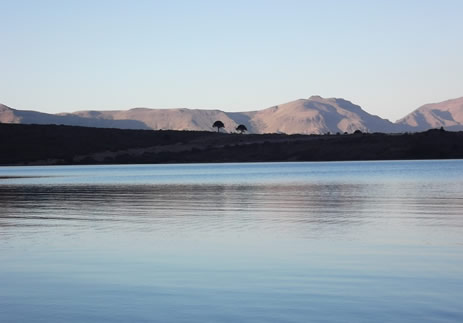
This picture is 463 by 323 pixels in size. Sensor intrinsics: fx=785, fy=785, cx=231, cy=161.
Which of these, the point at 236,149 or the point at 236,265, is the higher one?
the point at 236,149

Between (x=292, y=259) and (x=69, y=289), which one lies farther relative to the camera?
(x=292, y=259)

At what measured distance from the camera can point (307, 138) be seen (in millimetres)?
192375

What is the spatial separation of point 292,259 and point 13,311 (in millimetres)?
8577

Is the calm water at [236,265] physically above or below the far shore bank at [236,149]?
below

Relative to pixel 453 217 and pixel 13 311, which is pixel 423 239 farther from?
pixel 13 311

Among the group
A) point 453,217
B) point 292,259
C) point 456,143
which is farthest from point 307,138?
point 292,259

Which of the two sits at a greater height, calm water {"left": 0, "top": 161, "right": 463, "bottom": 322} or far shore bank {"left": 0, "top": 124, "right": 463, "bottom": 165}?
far shore bank {"left": 0, "top": 124, "right": 463, "bottom": 165}

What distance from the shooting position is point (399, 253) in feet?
73.6

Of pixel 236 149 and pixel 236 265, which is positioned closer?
pixel 236 265

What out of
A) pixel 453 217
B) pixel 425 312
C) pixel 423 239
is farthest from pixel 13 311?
pixel 453 217

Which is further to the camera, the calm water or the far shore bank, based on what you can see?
the far shore bank

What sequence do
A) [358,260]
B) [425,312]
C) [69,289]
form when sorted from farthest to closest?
1. [358,260]
2. [69,289]
3. [425,312]

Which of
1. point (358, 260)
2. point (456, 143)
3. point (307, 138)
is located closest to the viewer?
point (358, 260)

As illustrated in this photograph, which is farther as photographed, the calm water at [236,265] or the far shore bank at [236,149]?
the far shore bank at [236,149]
